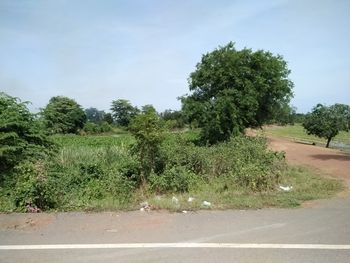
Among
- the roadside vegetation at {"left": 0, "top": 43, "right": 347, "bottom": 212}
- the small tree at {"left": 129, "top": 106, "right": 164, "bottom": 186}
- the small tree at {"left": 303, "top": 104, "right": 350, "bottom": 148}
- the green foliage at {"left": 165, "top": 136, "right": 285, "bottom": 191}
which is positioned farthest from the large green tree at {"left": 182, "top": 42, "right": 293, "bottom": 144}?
the small tree at {"left": 129, "top": 106, "right": 164, "bottom": 186}

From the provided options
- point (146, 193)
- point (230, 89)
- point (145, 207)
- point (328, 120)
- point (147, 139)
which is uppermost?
point (230, 89)

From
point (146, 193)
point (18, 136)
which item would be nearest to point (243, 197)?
point (146, 193)

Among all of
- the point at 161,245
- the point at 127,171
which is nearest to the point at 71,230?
the point at 161,245

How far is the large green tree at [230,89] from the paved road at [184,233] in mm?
20194

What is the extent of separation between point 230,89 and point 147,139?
60.2 feet

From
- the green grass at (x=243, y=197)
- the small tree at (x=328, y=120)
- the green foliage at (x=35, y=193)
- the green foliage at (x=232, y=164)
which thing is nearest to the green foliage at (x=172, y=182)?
the green grass at (x=243, y=197)

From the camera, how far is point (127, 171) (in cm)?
1030

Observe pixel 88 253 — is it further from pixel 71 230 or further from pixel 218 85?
pixel 218 85

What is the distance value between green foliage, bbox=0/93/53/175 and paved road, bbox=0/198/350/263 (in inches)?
Result: 150

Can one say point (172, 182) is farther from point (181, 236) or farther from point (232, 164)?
point (181, 236)

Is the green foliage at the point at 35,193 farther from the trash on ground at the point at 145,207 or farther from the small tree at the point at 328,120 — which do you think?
the small tree at the point at 328,120

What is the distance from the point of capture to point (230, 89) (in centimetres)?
2741

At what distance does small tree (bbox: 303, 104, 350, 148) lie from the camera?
28.5 m

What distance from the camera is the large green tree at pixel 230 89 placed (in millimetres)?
27297
